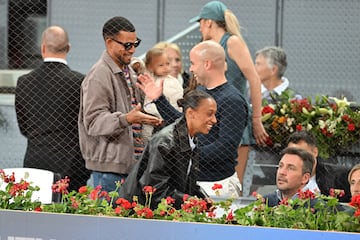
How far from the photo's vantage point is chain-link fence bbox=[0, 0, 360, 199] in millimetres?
7055

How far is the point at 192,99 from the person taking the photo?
20.5ft

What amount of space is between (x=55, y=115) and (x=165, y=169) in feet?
4.04

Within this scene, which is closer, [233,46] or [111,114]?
[111,114]

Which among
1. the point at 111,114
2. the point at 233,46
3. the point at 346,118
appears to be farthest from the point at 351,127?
the point at 111,114

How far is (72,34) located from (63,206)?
9.38 ft

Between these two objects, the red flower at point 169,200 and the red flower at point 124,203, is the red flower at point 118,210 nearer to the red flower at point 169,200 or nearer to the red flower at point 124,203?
the red flower at point 124,203

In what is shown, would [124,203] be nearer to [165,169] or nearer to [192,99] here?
[165,169]

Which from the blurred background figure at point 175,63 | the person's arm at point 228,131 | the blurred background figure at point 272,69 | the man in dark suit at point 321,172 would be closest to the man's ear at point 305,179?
the man in dark suit at point 321,172

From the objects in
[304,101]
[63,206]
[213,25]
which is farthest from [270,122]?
[63,206]

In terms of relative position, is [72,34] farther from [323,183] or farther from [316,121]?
[323,183]

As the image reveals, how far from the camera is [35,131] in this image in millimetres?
7109

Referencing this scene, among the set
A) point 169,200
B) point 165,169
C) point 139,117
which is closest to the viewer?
point 169,200

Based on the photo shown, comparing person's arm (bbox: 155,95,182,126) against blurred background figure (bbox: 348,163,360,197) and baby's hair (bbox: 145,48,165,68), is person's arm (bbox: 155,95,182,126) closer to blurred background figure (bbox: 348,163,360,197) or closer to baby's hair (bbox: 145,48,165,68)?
baby's hair (bbox: 145,48,165,68)

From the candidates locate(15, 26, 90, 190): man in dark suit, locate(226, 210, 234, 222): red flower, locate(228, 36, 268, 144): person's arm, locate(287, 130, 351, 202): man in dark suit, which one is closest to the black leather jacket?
locate(226, 210, 234, 222): red flower
